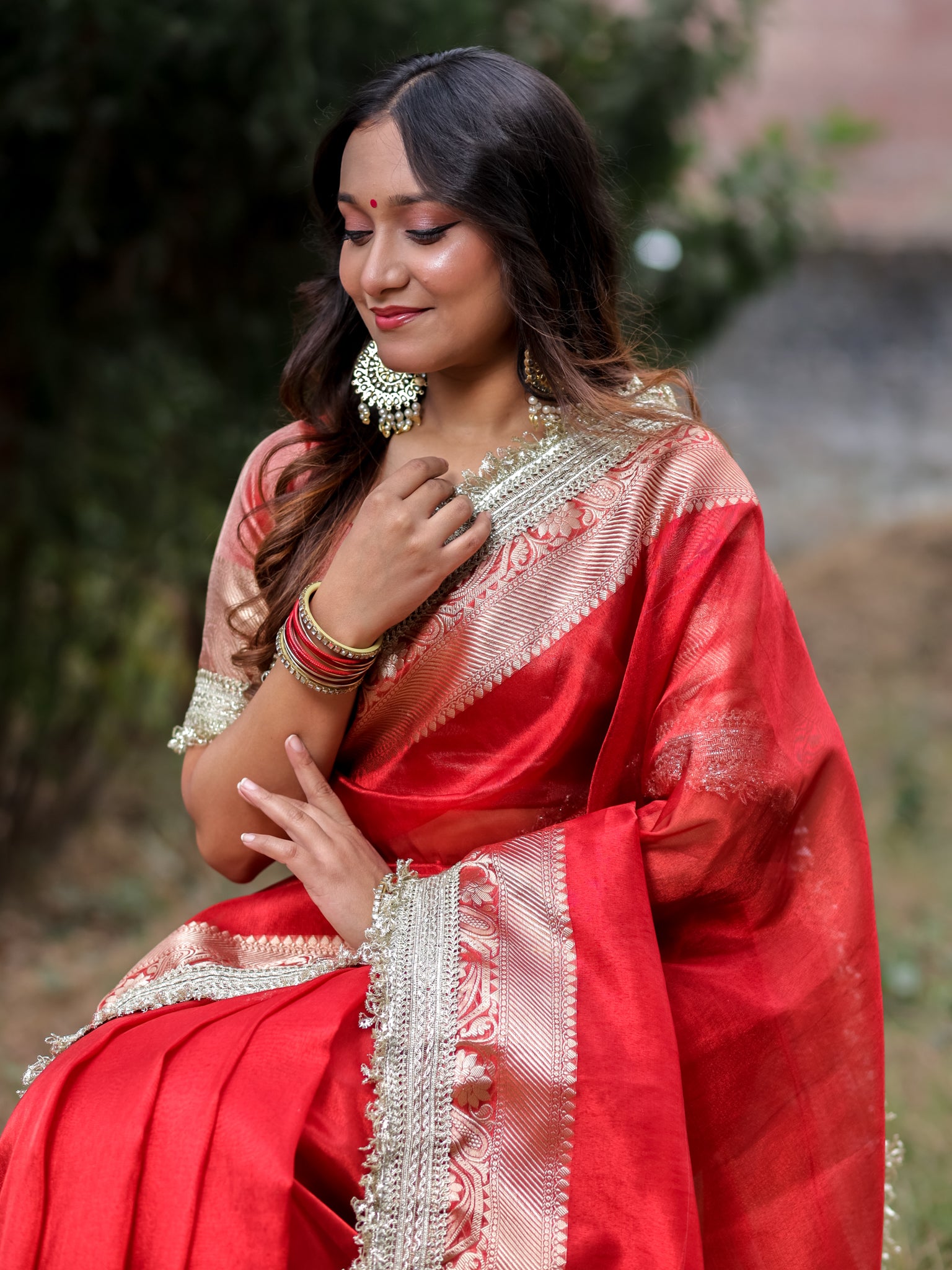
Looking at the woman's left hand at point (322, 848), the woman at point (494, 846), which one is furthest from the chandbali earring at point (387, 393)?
the woman's left hand at point (322, 848)

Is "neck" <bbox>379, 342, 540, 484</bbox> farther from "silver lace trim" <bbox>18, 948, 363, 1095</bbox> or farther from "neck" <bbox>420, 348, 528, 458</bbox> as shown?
"silver lace trim" <bbox>18, 948, 363, 1095</bbox>

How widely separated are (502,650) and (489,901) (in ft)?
1.00

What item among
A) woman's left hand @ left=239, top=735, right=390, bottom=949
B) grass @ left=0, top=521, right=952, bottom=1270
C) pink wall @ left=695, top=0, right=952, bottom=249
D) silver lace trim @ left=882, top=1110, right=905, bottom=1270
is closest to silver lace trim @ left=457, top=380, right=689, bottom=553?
woman's left hand @ left=239, top=735, right=390, bottom=949

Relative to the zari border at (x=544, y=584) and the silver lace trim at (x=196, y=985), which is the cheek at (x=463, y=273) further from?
the silver lace trim at (x=196, y=985)

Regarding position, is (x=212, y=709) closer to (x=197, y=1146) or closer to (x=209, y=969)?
(x=209, y=969)

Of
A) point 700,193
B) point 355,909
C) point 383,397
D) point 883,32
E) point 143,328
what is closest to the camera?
point 355,909

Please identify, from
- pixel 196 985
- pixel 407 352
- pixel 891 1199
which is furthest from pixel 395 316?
pixel 891 1199

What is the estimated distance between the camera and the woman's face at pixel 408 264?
1.57 m

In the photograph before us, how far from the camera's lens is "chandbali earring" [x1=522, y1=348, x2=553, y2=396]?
5.59 ft

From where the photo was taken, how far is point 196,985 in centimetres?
155

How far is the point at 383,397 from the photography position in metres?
1.80

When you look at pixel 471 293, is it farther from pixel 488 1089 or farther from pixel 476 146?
pixel 488 1089

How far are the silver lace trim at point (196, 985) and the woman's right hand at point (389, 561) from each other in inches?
15.1

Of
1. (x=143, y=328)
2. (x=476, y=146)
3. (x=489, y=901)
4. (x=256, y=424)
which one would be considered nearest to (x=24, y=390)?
(x=143, y=328)
